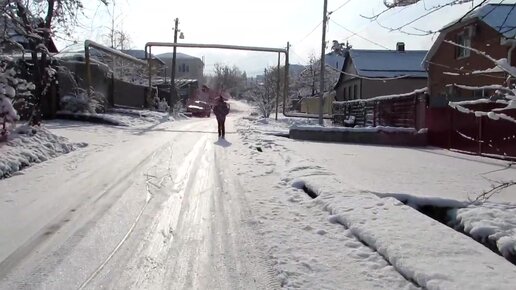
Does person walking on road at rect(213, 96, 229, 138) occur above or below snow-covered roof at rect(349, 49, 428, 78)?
below

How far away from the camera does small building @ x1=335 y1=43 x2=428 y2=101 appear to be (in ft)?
135

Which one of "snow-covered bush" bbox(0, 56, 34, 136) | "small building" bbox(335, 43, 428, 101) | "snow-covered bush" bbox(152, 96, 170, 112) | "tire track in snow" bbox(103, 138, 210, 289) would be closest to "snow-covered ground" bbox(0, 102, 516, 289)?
"tire track in snow" bbox(103, 138, 210, 289)

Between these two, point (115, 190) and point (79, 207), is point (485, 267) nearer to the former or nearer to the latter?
point (79, 207)

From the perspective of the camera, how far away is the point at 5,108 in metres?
10.4

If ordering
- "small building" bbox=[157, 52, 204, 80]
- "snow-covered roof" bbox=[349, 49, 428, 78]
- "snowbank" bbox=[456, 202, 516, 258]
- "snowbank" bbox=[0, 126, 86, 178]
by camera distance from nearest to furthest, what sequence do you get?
"snowbank" bbox=[456, 202, 516, 258]
"snowbank" bbox=[0, 126, 86, 178]
"snow-covered roof" bbox=[349, 49, 428, 78]
"small building" bbox=[157, 52, 204, 80]

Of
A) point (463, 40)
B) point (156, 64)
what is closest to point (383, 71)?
point (463, 40)

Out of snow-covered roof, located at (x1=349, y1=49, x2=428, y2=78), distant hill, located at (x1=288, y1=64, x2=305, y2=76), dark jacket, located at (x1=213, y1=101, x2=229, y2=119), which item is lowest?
dark jacket, located at (x1=213, y1=101, x2=229, y2=119)

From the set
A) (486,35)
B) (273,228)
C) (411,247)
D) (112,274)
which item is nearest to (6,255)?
(112,274)

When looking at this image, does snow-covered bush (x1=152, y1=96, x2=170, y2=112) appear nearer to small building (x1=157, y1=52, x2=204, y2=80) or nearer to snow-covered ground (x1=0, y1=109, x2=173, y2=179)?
snow-covered ground (x1=0, y1=109, x2=173, y2=179)

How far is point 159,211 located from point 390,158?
865 cm


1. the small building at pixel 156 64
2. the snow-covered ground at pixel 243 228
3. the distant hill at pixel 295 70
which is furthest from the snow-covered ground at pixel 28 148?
the distant hill at pixel 295 70

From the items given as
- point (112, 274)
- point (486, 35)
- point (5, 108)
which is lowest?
point (112, 274)

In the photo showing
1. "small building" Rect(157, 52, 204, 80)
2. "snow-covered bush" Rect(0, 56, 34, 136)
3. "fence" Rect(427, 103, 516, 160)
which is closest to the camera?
"snow-covered bush" Rect(0, 56, 34, 136)

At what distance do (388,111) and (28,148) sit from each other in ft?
54.2
